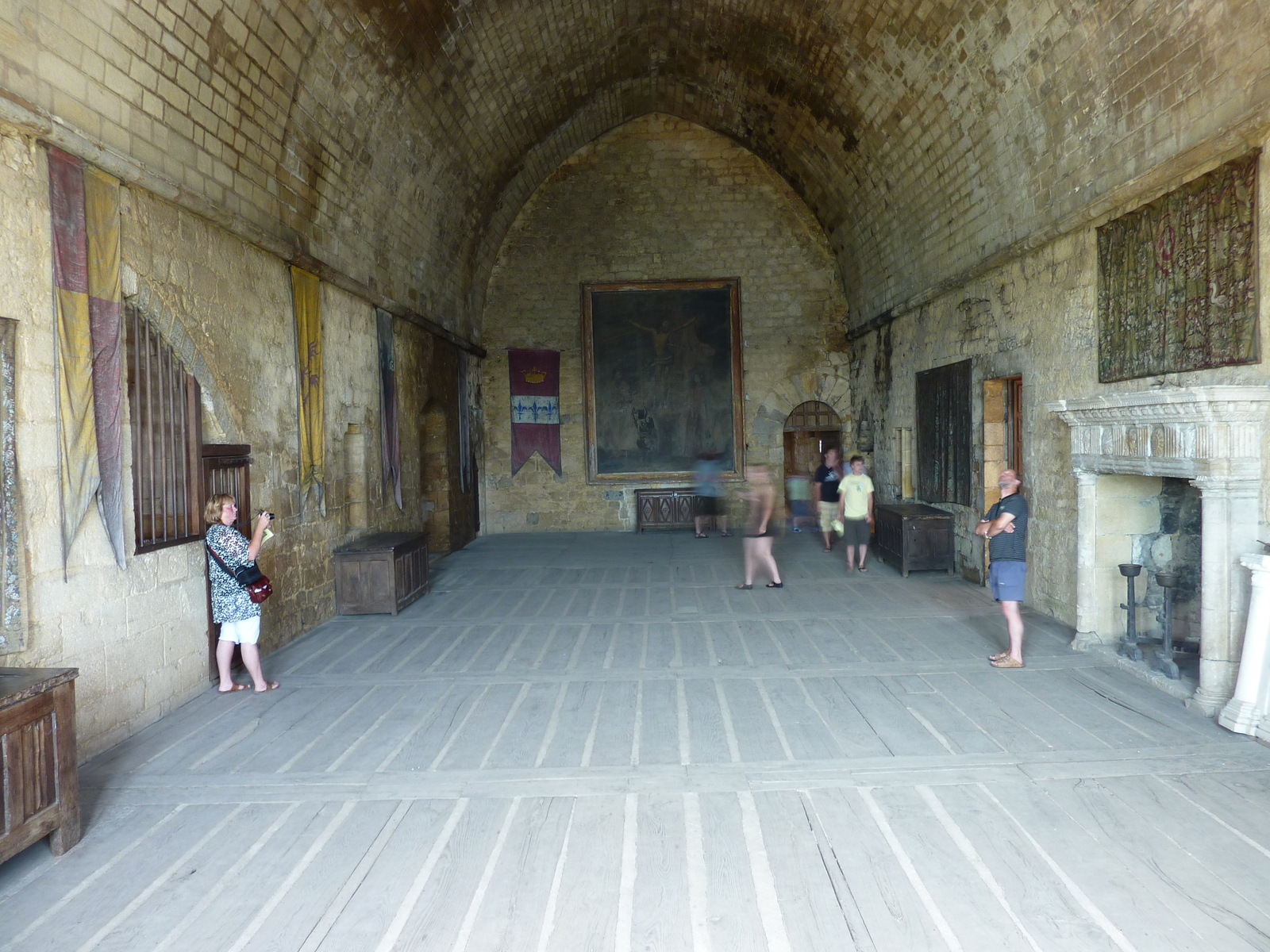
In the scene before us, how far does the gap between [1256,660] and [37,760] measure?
6.21m

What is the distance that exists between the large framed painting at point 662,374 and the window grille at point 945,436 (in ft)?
14.7

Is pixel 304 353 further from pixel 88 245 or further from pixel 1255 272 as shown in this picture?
pixel 1255 272

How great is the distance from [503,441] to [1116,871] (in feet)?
42.3

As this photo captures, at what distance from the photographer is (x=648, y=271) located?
49.1ft

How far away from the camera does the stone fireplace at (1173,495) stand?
4.76 meters

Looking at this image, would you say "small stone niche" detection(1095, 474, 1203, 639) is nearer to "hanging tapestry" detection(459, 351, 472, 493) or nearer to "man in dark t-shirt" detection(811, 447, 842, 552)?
"man in dark t-shirt" detection(811, 447, 842, 552)

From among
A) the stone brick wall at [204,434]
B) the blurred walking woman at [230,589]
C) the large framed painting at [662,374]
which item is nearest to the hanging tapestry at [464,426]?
the large framed painting at [662,374]

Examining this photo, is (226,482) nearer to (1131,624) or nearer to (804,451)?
(1131,624)

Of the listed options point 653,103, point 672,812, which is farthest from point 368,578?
point 653,103

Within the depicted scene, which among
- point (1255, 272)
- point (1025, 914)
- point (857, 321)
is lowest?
point (1025, 914)

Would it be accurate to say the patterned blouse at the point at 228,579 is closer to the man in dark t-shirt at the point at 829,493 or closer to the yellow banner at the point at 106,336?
the yellow banner at the point at 106,336

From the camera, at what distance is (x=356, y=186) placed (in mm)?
8547

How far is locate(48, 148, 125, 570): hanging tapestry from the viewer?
441cm

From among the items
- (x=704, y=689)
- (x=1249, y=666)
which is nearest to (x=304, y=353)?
(x=704, y=689)
